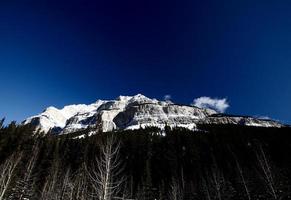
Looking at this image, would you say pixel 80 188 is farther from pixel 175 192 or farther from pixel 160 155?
pixel 160 155

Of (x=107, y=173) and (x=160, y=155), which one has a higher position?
(x=160, y=155)

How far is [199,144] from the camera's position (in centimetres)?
9100

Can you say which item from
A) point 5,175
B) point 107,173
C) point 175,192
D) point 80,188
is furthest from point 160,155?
point 107,173

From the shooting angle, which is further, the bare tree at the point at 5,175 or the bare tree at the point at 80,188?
the bare tree at the point at 80,188

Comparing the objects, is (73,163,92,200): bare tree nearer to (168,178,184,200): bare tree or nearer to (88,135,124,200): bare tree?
(88,135,124,200): bare tree

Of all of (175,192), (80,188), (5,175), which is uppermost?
(80,188)

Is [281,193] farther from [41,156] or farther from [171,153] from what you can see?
[41,156]

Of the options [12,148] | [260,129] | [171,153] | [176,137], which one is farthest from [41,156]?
[260,129]

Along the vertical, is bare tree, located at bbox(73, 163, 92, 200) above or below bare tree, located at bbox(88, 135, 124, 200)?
above

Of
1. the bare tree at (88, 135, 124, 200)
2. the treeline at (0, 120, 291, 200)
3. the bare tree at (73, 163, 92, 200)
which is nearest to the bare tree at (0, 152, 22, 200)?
the bare tree at (73, 163, 92, 200)

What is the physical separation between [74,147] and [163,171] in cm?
3622

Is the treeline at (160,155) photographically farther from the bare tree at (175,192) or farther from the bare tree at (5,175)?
the bare tree at (5,175)

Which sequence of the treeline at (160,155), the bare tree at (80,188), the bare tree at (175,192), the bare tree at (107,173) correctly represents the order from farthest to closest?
the treeline at (160,155), the bare tree at (175,192), the bare tree at (80,188), the bare tree at (107,173)

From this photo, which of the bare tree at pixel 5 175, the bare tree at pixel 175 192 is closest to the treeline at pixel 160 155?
the bare tree at pixel 175 192
